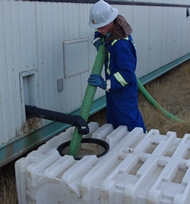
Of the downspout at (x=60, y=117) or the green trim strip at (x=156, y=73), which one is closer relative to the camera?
the downspout at (x=60, y=117)

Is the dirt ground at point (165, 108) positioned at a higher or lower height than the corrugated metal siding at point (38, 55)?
lower

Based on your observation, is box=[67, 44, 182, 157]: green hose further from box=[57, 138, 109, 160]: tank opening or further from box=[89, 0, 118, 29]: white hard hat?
box=[89, 0, 118, 29]: white hard hat

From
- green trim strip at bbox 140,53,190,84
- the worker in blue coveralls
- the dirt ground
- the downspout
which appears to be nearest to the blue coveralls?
the worker in blue coveralls

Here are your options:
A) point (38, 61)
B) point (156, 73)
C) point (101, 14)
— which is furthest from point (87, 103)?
point (156, 73)

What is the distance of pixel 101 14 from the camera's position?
332 cm

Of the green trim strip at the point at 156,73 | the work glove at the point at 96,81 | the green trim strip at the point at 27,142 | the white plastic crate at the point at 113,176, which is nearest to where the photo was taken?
the white plastic crate at the point at 113,176

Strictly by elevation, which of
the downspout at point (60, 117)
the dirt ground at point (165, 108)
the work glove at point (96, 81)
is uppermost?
the work glove at point (96, 81)

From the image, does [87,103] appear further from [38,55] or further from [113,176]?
[113,176]

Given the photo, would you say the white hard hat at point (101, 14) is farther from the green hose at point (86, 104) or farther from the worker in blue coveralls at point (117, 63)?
the green hose at point (86, 104)

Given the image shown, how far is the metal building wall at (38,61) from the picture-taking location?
3.09 meters

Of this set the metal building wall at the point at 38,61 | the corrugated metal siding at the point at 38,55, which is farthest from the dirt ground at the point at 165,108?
the corrugated metal siding at the point at 38,55

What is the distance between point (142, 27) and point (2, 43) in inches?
138

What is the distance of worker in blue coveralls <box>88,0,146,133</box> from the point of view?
333 centimetres

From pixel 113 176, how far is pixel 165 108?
12.3 feet
